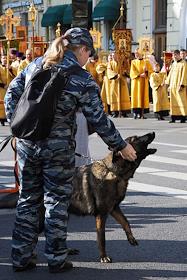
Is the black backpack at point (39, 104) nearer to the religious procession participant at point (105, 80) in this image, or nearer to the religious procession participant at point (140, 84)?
the religious procession participant at point (140, 84)

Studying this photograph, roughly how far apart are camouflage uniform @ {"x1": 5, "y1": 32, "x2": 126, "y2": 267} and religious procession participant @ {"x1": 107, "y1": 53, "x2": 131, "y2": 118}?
16043mm

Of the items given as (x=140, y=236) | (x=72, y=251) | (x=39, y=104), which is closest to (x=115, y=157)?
(x=39, y=104)

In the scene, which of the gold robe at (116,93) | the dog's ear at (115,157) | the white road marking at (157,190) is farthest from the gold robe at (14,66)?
the dog's ear at (115,157)

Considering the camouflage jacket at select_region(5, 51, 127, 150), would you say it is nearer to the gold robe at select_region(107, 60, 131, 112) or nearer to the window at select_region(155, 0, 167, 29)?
the gold robe at select_region(107, 60, 131, 112)

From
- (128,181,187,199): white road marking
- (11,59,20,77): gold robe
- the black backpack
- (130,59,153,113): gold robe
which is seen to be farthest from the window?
the black backpack

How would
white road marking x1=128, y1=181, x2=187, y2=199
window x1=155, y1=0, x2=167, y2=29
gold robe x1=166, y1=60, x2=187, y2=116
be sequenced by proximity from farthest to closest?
1. window x1=155, y1=0, x2=167, y2=29
2. gold robe x1=166, y1=60, x2=187, y2=116
3. white road marking x1=128, y1=181, x2=187, y2=199

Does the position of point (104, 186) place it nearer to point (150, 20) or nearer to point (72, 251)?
point (72, 251)

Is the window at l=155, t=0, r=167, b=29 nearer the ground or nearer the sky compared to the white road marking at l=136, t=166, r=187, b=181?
nearer the sky

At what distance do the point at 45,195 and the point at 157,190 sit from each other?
393 centimetres

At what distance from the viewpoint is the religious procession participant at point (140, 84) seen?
68.6 feet

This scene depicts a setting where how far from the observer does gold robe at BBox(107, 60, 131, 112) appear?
21.5 m

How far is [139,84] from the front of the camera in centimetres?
2119

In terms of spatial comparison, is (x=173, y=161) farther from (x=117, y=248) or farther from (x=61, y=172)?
(x=61, y=172)

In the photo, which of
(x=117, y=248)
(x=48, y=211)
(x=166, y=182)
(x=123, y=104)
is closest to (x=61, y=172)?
(x=48, y=211)
